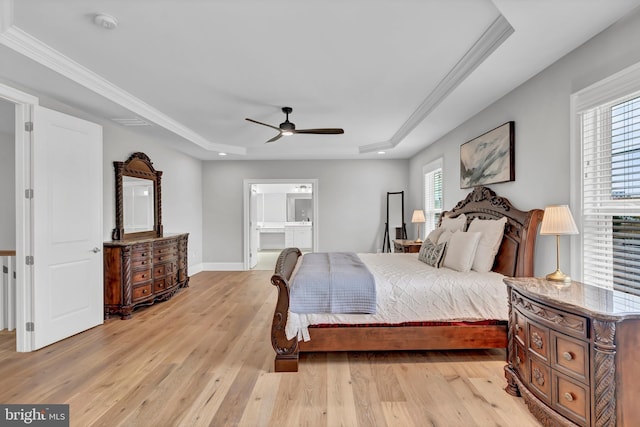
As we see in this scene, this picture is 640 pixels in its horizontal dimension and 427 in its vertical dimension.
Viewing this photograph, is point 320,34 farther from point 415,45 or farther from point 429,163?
point 429,163

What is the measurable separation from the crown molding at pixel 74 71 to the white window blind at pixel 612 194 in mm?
4059

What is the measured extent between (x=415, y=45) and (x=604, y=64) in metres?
1.28

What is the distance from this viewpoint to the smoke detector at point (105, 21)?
2.08 metres

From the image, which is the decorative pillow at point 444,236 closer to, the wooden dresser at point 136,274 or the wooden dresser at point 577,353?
the wooden dresser at point 577,353

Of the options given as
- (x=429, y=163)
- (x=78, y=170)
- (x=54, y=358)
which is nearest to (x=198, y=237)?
(x=78, y=170)

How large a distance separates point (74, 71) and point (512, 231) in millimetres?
4375

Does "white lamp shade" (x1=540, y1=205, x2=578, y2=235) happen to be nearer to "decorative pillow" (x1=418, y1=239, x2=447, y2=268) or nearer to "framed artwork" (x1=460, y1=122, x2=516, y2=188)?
"framed artwork" (x1=460, y1=122, x2=516, y2=188)

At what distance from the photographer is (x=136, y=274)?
13.2ft

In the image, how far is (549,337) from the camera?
1.73 m

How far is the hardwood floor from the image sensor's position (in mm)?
1957

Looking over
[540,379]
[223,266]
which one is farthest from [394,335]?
[223,266]

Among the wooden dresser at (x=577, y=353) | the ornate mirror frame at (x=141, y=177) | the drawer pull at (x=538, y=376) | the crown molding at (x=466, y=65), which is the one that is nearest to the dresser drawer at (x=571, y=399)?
the wooden dresser at (x=577, y=353)

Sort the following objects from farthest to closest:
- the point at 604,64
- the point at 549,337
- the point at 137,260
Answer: the point at 137,260 → the point at 604,64 → the point at 549,337

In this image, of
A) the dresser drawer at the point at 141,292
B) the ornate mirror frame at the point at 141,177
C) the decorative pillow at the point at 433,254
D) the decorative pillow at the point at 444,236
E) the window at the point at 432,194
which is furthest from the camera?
the window at the point at 432,194
